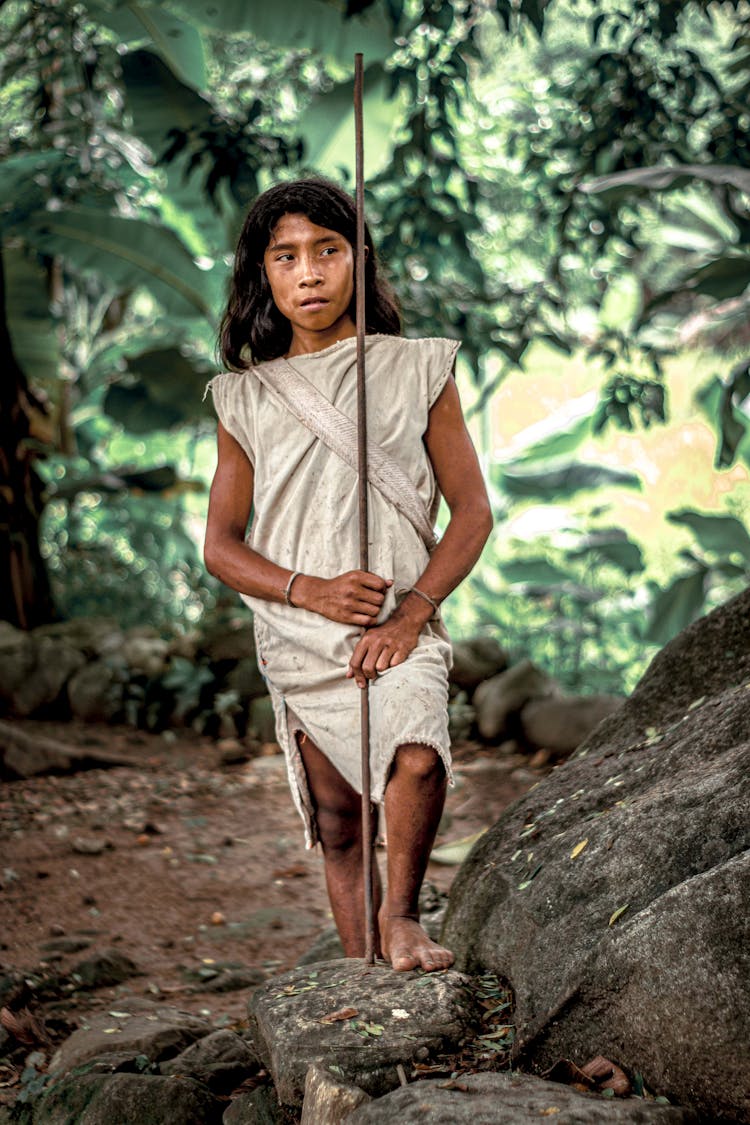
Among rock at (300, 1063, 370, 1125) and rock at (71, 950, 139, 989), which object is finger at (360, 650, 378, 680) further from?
rock at (71, 950, 139, 989)

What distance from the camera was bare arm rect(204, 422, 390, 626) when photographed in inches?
85.0

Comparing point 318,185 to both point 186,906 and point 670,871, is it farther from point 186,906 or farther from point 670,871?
point 186,906

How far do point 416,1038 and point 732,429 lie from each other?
10.8 feet

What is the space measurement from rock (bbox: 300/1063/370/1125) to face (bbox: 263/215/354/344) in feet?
4.40

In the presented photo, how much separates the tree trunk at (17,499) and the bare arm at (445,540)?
4.34m

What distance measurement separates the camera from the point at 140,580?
7.31 m

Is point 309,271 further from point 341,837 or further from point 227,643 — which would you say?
point 227,643

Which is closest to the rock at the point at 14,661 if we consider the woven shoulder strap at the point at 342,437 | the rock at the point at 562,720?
the rock at the point at 562,720

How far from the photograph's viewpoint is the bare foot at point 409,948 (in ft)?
6.66

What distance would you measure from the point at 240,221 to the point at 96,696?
94.8 inches

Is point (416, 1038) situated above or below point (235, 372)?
below

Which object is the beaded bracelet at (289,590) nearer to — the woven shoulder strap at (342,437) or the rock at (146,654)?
the woven shoulder strap at (342,437)

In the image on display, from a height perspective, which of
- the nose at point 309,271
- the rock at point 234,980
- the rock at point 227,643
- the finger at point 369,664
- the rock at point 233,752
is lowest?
the rock at point 234,980

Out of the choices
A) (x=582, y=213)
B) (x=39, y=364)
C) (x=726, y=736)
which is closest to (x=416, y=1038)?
(x=726, y=736)
